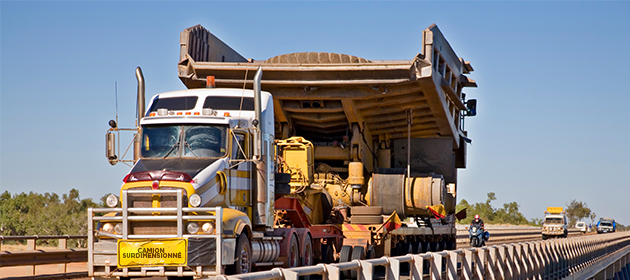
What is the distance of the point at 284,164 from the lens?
52.1 feet

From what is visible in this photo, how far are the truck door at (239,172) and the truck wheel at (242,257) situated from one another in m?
0.68

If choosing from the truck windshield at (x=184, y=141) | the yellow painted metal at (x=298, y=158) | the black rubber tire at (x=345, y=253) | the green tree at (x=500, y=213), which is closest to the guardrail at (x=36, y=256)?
the truck windshield at (x=184, y=141)

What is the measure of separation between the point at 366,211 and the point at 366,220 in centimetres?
21

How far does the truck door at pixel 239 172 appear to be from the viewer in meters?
11.9

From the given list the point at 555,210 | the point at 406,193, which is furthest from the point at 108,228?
the point at 555,210

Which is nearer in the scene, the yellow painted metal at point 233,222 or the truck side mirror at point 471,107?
the yellow painted metal at point 233,222

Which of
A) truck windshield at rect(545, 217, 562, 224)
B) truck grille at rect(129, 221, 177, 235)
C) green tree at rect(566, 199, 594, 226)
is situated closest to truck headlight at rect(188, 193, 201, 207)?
truck grille at rect(129, 221, 177, 235)

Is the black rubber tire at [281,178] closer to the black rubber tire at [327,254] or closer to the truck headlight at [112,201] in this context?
the black rubber tire at [327,254]

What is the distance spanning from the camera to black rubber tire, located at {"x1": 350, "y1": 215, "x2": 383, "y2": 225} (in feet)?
54.9

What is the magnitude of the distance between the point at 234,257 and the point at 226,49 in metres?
8.51

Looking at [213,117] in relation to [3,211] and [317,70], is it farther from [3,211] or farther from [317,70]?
[3,211]

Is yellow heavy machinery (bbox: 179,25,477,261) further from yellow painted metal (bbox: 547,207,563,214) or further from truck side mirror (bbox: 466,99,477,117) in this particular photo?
yellow painted metal (bbox: 547,207,563,214)

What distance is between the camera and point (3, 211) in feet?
128

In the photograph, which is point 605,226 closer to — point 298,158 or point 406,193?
point 406,193
